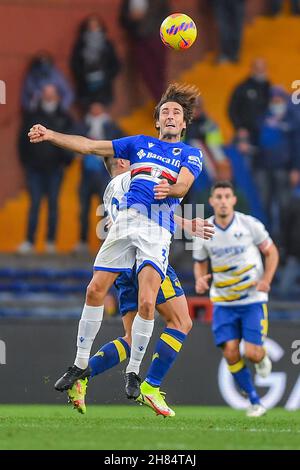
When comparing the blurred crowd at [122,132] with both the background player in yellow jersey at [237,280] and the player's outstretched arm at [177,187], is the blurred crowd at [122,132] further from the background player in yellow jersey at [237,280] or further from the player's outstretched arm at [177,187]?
the player's outstretched arm at [177,187]

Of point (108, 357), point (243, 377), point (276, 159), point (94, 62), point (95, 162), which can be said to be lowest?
point (243, 377)

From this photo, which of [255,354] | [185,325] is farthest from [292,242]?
[185,325]

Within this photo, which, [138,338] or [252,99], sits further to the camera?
[252,99]

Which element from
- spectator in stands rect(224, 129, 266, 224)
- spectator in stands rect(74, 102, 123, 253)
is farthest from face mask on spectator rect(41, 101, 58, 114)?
spectator in stands rect(224, 129, 266, 224)

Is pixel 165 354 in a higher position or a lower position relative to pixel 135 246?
lower

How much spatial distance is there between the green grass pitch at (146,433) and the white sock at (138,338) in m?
0.46

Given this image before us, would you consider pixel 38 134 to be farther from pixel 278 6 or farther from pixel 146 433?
pixel 278 6

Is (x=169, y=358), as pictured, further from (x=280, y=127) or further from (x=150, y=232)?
(x=280, y=127)

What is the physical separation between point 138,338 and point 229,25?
11291 mm

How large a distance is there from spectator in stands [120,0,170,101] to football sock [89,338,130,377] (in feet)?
30.9

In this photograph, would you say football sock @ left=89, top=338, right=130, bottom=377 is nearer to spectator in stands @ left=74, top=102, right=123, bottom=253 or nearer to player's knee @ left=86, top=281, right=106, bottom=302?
player's knee @ left=86, top=281, right=106, bottom=302

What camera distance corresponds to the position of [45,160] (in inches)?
715

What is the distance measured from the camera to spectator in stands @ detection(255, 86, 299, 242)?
18469 millimetres

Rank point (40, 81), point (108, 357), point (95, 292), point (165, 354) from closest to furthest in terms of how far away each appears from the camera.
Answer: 1. point (95, 292)
2. point (165, 354)
3. point (108, 357)
4. point (40, 81)
